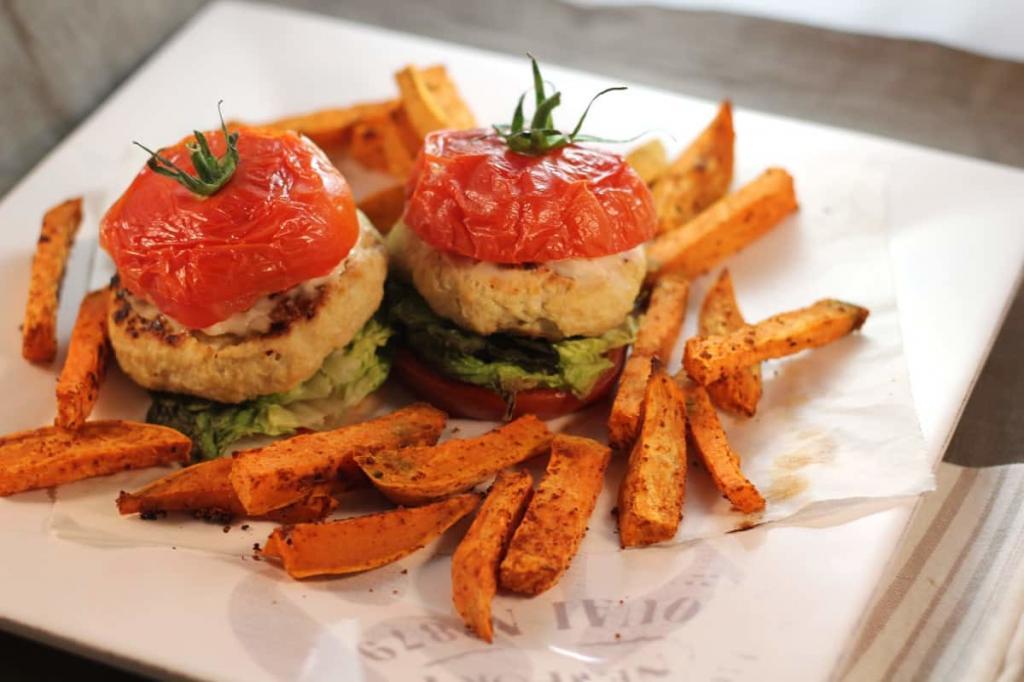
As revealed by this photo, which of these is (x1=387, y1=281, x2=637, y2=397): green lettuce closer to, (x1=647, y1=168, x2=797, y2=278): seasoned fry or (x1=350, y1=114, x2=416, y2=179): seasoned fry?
(x1=647, y1=168, x2=797, y2=278): seasoned fry

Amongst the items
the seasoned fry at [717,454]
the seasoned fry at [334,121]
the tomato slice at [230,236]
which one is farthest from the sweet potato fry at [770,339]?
the seasoned fry at [334,121]

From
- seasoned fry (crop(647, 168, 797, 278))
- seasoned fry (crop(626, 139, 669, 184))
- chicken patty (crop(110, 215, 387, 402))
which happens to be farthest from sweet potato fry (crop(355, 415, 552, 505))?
seasoned fry (crop(626, 139, 669, 184))

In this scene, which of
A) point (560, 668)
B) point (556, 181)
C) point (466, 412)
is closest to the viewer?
point (560, 668)

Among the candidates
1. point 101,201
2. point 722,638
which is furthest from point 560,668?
point 101,201

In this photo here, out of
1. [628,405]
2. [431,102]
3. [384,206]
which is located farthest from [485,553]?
[431,102]

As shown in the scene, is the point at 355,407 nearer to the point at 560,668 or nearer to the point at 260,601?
the point at 260,601

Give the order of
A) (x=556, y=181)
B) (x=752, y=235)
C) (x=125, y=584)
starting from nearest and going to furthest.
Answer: (x=125, y=584) < (x=556, y=181) < (x=752, y=235)

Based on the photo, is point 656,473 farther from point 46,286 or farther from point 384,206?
point 46,286
